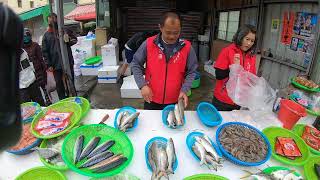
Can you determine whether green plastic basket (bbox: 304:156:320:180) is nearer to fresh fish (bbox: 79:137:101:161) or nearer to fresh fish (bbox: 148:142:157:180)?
fresh fish (bbox: 148:142:157:180)

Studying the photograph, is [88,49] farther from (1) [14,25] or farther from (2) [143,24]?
(1) [14,25]

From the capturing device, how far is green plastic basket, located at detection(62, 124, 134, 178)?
158 centimetres

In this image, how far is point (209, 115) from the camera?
2.50 metres

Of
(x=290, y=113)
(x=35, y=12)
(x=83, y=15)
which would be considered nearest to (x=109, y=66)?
(x=290, y=113)

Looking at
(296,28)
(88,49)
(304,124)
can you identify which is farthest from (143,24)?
(304,124)

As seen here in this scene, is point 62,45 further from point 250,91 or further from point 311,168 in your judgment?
point 311,168

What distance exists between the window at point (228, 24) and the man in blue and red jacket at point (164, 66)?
5.76 meters

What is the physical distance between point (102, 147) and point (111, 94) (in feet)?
17.0

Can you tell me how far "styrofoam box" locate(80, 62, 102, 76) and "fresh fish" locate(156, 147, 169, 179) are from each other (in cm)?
701

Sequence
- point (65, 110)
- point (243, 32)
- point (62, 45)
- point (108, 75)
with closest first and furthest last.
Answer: point (65, 110)
point (243, 32)
point (62, 45)
point (108, 75)

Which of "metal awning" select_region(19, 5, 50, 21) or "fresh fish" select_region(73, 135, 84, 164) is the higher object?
"metal awning" select_region(19, 5, 50, 21)

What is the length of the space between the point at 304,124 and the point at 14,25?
108 inches

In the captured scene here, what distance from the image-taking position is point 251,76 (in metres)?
2.45

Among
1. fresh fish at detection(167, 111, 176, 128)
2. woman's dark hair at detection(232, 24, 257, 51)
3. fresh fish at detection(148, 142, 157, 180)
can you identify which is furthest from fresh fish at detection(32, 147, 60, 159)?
woman's dark hair at detection(232, 24, 257, 51)
